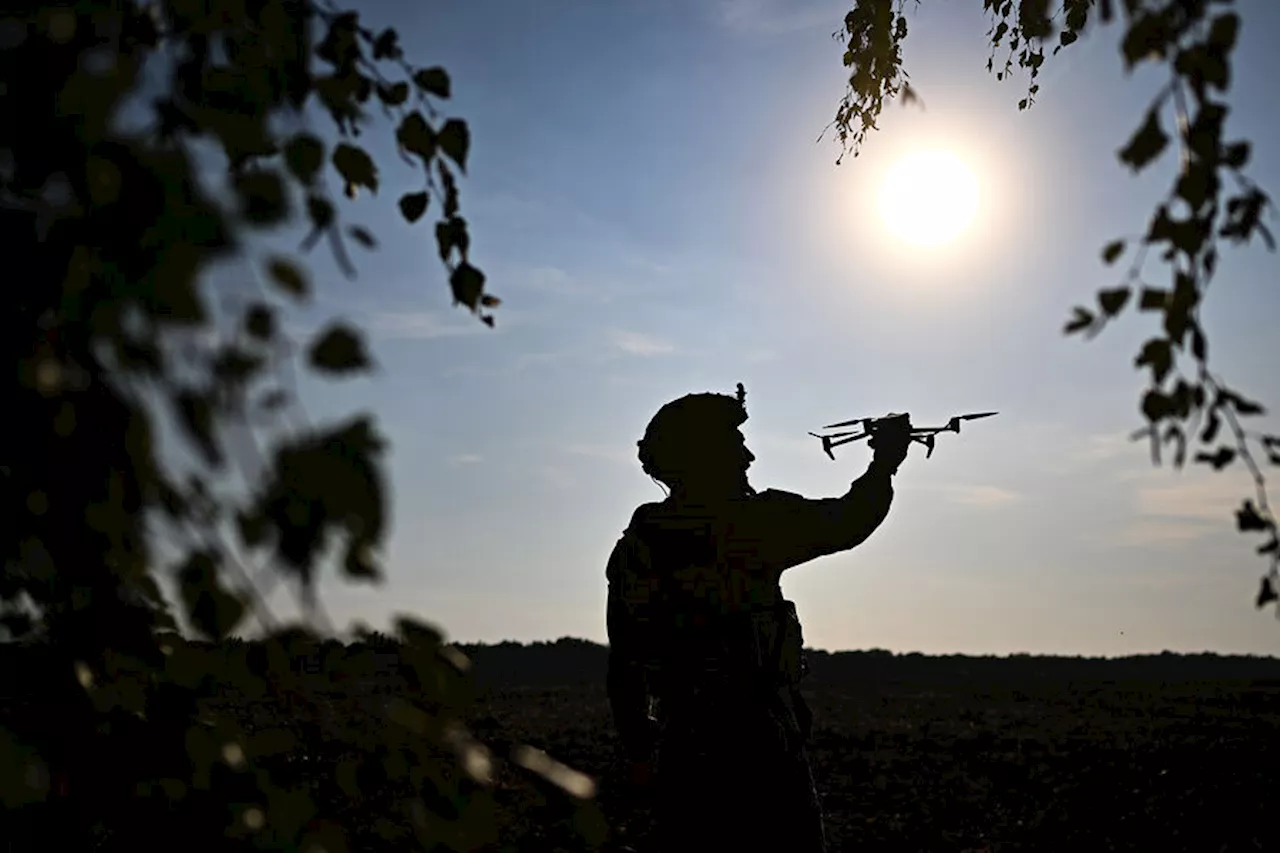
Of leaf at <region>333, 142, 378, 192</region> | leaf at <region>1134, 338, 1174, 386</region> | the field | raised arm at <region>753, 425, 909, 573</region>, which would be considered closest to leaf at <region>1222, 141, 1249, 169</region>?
leaf at <region>1134, 338, 1174, 386</region>

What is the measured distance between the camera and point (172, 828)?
2.39m

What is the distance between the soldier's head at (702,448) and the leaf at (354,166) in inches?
132

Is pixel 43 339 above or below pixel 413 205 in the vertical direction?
below

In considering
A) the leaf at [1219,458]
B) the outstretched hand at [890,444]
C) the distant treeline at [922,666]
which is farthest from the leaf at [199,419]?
the distant treeline at [922,666]

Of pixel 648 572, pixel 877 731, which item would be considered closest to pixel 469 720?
pixel 877 731

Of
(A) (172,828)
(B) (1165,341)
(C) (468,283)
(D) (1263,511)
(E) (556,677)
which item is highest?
(E) (556,677)

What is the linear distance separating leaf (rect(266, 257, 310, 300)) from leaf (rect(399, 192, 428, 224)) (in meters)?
0.49

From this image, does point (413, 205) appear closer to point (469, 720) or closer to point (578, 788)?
point (578, 788)

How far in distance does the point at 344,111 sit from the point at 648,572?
3.47 meters

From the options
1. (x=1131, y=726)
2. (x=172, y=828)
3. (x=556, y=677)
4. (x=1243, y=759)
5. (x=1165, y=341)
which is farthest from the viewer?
(x=556, y=677)

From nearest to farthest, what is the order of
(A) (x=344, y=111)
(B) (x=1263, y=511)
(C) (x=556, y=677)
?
(B) (x=1263, y=511)
(A) (x=344, y=111)
(C) (x=556, y=677)

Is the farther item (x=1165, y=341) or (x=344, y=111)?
(x=344, y=111)

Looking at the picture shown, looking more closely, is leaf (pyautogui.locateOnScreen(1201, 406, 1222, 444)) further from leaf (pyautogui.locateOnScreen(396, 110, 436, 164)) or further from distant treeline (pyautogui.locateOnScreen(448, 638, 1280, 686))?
distant treeline (pyautogui.locateOnScreen(448, 638, 1280, 686))

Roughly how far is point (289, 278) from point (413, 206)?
53cm
